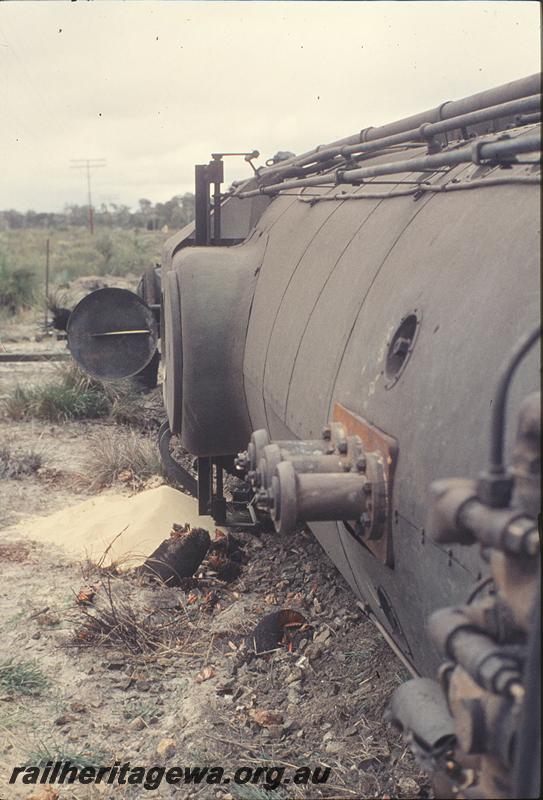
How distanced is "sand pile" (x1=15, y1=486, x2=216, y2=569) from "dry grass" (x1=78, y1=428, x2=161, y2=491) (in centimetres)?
40

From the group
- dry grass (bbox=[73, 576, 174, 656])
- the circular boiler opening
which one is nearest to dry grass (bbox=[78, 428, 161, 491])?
dry grass (bbox=[73, 576, 174, 656])

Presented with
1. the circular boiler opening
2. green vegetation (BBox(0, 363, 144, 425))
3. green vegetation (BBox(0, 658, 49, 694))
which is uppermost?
the circular boiler opening

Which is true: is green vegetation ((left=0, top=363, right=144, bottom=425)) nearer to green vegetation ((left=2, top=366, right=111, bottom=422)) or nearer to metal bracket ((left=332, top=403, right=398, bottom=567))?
green vegetation ((left=2, top=366, right=111, bottom=422))

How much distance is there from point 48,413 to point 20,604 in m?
5.00

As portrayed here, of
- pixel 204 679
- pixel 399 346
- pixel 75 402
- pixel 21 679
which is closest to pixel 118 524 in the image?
pixel 21 679

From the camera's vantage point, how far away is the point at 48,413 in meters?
10.2

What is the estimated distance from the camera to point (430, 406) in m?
2.35

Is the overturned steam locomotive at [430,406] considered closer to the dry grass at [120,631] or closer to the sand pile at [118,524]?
the dry grass at [120,631]

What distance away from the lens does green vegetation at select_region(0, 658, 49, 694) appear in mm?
4379

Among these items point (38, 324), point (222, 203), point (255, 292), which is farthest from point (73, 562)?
point (38, 324)

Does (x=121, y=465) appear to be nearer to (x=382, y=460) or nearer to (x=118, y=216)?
(x=382, y=460)

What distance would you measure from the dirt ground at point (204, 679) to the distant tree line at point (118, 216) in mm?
45254

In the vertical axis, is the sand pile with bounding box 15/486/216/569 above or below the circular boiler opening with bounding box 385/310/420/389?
below

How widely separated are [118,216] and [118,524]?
65.5 m
